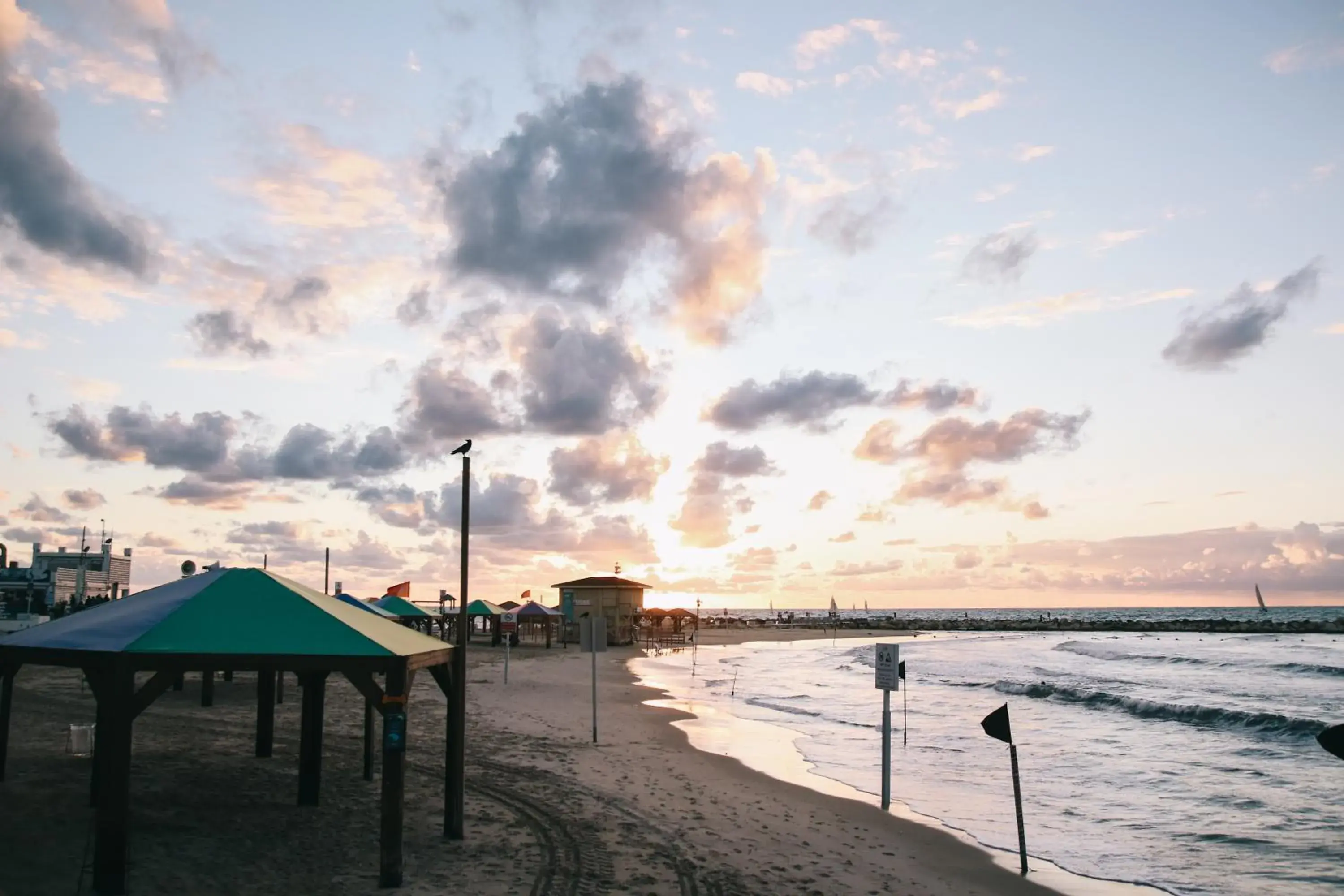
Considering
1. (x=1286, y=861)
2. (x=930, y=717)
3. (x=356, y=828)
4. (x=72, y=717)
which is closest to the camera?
(x=356, y=828)

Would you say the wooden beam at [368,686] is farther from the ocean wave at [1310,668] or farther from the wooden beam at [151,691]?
Answer: the ocean wave at [1310,668]

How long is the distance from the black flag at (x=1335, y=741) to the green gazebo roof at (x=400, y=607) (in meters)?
31.9

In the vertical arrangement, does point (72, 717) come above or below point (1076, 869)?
above

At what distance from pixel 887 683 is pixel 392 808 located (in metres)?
7.84

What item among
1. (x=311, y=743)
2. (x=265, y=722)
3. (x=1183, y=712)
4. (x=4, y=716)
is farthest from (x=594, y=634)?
(x=1183, y=712)

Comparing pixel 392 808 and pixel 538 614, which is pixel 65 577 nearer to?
pixel 538 614

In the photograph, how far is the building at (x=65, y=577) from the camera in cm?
5194

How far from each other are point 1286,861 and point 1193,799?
429 centimetres

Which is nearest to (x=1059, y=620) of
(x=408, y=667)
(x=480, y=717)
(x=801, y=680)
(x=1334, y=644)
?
(x=1334, y=644)

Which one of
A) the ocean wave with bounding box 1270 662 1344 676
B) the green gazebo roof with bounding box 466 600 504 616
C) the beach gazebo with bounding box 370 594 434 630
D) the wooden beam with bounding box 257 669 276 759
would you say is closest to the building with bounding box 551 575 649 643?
the green gazebo roof with bounding box 466 600 504 616

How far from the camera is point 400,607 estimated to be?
35688 mm

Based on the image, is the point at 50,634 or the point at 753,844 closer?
the point at 50,634

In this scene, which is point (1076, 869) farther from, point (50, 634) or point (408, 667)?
point (50, 634)

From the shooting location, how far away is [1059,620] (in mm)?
161750
